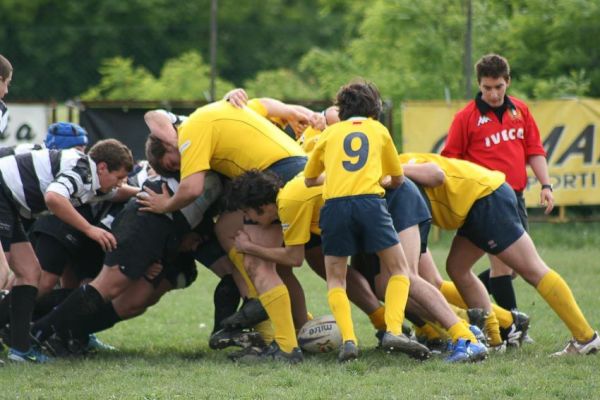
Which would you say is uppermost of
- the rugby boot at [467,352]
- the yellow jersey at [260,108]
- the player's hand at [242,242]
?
the yellow jersey at [260,108]

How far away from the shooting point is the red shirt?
726 cm

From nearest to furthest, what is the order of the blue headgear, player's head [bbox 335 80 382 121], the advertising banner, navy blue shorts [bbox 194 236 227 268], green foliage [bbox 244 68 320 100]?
player's head [bbox 335 80 382 121], navy blue shorts [bbox 194 236 227 268], the blue headgear, the advertising banner, green foliage [bbox 244 68 320 100]

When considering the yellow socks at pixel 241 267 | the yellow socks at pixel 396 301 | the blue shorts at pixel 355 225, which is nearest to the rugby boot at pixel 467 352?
the yellow socks at pixel 396 301

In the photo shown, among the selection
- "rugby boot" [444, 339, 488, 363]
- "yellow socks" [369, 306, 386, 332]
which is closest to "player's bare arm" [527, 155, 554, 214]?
"yellow socks" [369, 306, 386, 332]

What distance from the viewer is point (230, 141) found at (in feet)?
21.7

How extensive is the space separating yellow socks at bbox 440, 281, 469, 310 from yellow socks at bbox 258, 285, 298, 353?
1238 mm

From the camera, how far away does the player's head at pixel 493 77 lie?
278 inches

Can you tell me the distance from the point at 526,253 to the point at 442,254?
5680 mm

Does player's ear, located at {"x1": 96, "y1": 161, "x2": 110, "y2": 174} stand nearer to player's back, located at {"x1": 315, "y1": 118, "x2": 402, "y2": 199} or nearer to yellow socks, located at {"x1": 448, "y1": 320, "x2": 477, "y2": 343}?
player's back, located at {"x1": 315, "y1": 118, "x2": 402, "y2": 199}

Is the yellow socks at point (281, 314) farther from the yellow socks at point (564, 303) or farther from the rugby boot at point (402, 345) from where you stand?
the yellow socks at point (564, 303)

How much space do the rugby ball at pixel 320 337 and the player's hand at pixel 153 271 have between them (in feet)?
3.11

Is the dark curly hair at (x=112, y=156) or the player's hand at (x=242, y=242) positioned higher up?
the dark curly hair at (x=112, y=156)

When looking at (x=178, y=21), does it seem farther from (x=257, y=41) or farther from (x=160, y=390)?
(x=160, y=390)

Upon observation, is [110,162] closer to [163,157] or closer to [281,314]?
[163,157]
